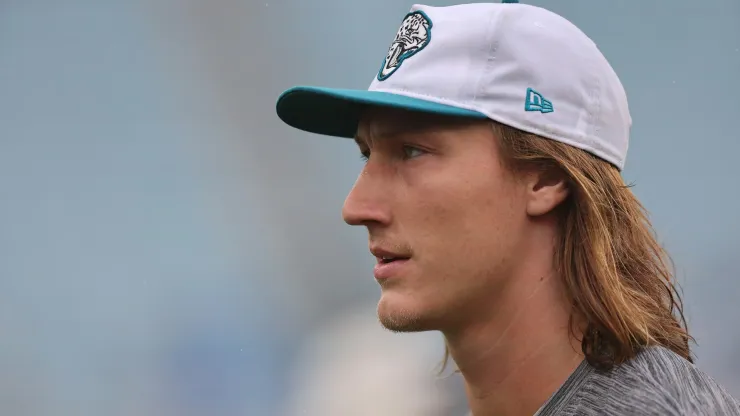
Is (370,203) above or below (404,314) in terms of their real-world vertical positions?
above

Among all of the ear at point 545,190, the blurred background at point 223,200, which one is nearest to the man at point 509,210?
the ear at point 545,190

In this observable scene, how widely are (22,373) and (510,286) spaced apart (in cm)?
196

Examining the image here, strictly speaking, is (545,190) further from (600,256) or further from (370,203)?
(370,203)

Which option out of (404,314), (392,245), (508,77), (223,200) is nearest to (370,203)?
(392,245)

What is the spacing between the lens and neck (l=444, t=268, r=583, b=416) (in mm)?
Answer: 1221

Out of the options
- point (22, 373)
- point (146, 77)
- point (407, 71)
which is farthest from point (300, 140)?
point (407, 71)

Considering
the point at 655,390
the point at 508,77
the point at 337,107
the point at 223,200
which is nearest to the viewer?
the point at 655,390

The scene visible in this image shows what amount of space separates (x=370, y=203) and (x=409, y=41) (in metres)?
0.28

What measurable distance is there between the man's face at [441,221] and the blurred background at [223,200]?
125 cm

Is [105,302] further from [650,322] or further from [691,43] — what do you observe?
[691,43]

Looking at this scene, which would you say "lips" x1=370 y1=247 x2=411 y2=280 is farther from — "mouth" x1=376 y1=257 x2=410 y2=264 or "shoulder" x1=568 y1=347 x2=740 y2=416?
"shoulder" x1=568 y1=347 x2=740 y2=416

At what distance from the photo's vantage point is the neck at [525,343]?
1.22 metres

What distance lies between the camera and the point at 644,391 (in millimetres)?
1097

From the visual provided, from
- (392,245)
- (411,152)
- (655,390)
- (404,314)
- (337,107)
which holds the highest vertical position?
(337,107)
